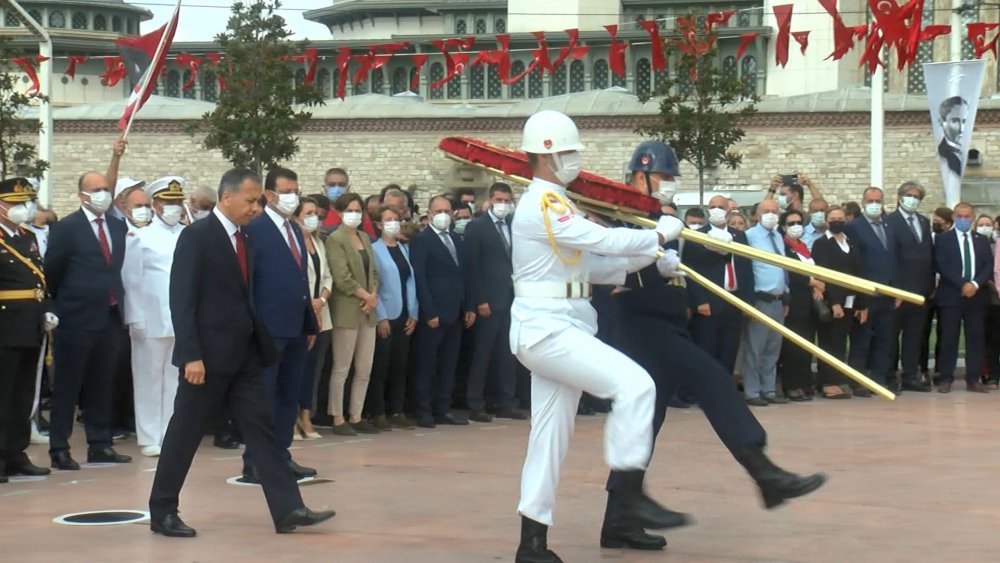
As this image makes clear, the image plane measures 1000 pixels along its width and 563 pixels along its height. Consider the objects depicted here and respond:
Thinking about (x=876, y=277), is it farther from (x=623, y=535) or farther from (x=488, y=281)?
(x=623, y=535)

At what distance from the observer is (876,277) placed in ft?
58.6

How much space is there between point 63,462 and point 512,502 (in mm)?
3513

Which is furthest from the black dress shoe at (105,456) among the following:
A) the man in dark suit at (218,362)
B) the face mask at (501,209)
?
the face mask at (501,209)

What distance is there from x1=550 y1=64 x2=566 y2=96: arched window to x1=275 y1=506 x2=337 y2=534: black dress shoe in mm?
45710

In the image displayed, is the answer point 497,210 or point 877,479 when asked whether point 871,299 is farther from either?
point 877,479

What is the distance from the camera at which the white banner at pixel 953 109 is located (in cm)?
2461

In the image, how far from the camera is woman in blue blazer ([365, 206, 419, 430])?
14492mm

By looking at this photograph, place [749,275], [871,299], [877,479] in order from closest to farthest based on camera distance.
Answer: [877,479]
[749,275]
[871,299]

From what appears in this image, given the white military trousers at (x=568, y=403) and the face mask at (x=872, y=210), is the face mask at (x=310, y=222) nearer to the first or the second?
the white military trousers at (x=568, y=403)

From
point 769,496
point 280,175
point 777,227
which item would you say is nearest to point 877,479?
point 769,496

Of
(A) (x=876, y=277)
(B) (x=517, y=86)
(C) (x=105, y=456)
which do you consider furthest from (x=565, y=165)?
(B) (x=517, y=86)

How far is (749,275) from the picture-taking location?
17016 millimetres

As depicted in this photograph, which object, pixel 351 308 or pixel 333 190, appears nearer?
pixel 351 308

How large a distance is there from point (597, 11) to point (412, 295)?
4281 centimetres
